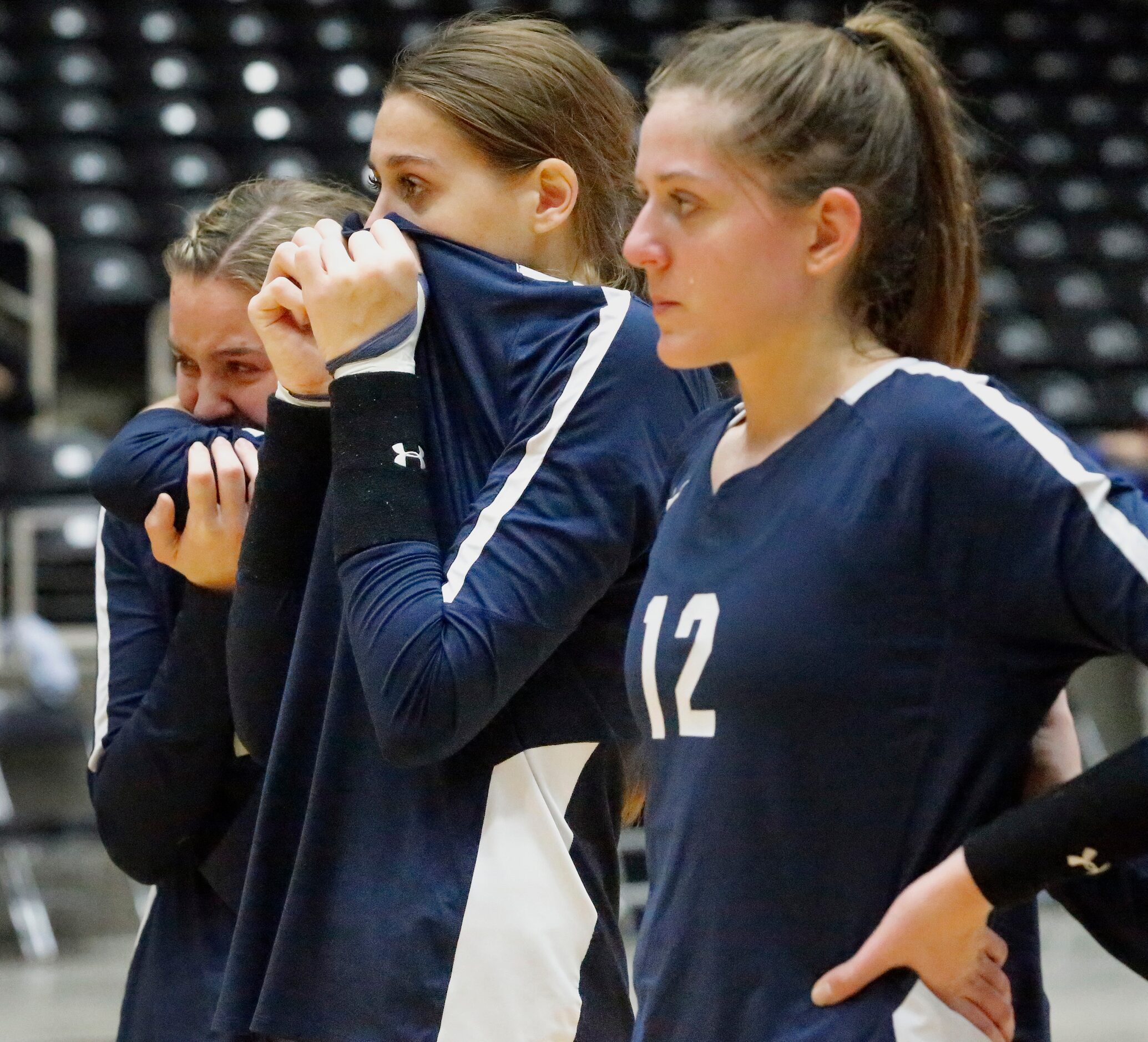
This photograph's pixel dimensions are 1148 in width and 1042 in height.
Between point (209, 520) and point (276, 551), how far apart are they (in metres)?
0.13

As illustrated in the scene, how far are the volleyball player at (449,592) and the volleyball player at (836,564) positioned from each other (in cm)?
14

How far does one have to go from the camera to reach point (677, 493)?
3.90ft

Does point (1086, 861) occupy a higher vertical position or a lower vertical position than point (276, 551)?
higher

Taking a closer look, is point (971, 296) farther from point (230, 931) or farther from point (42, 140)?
point (42, 140)

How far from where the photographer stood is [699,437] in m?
1.22

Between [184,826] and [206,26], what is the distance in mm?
6714

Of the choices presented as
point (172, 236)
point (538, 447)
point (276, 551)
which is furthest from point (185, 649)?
point (172, 236)

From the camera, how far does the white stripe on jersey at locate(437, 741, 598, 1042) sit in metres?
1.20

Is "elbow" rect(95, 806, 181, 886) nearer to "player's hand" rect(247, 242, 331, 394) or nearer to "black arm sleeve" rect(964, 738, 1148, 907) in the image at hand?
"player's hand" rect(247, 242, 331, 394)

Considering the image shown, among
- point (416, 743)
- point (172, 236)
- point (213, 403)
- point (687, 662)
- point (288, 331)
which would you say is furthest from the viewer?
point (172, 236)

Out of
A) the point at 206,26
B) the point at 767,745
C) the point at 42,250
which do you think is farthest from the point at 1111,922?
the point at 206,26

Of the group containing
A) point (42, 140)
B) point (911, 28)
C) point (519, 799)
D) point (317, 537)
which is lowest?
point (42, 140)

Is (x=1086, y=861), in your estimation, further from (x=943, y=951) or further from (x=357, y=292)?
(x=357, y=292)

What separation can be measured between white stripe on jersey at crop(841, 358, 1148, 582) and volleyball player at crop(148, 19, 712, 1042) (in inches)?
11.6
